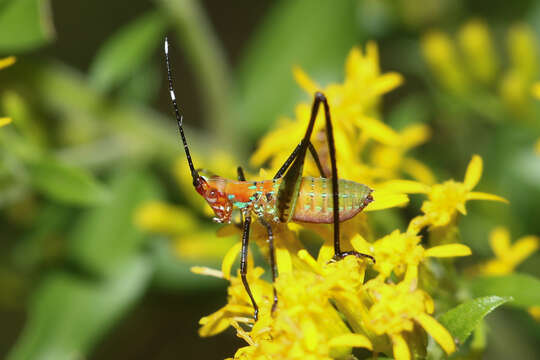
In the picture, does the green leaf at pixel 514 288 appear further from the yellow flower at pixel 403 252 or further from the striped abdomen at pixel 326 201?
the striped abdomen at pixel 326 201

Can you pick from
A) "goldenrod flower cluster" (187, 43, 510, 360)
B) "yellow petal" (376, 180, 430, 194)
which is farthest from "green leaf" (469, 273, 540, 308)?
"yellow petal" (376, 180, 430, 194)

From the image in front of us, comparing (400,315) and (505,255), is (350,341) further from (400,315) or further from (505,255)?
(505,255)

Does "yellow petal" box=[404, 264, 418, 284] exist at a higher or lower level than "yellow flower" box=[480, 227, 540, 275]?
higher

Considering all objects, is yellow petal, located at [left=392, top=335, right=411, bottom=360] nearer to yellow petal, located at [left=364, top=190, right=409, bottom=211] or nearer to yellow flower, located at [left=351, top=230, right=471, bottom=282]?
yellow flower, located at [left=351, top=230, right=471, bottom=282]

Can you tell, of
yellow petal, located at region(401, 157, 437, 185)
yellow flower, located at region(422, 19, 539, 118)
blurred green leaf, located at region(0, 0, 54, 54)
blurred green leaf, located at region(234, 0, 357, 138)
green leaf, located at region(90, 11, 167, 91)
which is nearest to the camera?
blurred green leaf, located at region(0, 0, 54, 54)

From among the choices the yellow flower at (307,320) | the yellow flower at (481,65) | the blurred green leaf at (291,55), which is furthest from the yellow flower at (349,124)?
the blurred green leaf at (291,55)

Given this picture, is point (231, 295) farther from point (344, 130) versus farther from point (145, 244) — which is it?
point (145, 244)

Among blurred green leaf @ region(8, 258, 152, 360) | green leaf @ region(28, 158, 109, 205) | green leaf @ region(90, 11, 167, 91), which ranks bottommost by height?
blurred green leaf @ region(8, 258, 152, 360)
